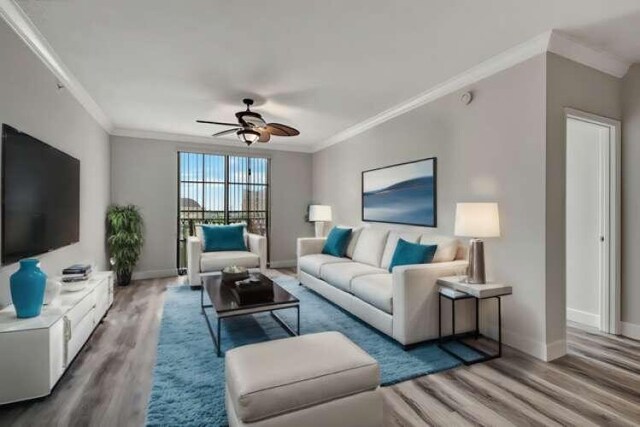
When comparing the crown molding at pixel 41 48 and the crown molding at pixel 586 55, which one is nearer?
the crown molding at pixel 41 48

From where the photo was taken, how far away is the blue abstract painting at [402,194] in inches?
148

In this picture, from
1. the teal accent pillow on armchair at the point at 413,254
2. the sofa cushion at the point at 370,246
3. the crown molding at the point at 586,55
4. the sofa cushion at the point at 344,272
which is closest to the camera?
the crown molding at the point at 586,55

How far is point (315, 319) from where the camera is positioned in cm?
349

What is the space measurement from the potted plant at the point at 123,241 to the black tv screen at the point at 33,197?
1.72 m

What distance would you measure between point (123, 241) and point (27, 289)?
3.11m

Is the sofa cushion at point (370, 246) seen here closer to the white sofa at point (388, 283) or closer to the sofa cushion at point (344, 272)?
the white sofa at point (388, 283)

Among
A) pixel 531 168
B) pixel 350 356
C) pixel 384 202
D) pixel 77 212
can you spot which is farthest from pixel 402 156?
pixel 77 212

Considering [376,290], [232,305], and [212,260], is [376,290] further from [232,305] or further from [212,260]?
[212,260]

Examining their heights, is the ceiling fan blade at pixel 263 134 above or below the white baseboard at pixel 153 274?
above

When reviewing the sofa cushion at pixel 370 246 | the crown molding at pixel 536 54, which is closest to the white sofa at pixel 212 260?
the sofa cushion at pixel 370 246

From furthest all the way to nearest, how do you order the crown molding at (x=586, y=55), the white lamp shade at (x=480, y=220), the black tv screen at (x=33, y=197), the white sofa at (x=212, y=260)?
the white sofa at (x=212, y=260) → the white lamp shade at (x=480, y=220) → the crown molding at (x=586, y=55) → the black tv screen at (x=33, y=197)

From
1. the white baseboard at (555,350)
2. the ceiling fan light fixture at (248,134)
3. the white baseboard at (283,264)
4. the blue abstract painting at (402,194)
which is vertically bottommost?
the white baseboard at (555,350)

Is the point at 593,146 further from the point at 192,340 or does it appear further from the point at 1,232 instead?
→ the point at 1,232

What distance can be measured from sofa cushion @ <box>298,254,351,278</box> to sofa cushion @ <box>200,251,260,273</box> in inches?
28.4
